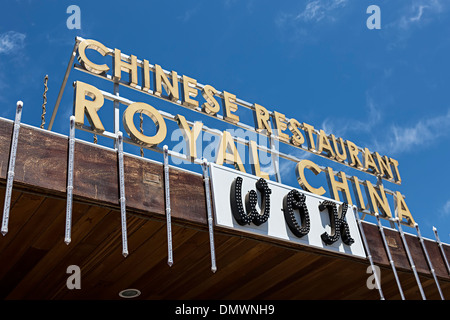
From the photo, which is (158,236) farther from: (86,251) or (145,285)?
(145,285)

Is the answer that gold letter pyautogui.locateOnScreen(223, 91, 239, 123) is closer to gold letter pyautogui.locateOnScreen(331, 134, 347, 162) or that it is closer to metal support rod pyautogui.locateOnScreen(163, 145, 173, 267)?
gold letter pyautogui.locateOnScreen(331, 134, 347, 162)

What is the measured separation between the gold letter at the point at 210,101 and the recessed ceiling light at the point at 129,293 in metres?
3.66

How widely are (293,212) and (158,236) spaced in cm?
200

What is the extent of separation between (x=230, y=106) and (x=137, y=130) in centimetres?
313

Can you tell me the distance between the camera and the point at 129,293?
7.18 metres

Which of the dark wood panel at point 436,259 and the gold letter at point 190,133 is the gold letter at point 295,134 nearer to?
the gold letter at point 190,133

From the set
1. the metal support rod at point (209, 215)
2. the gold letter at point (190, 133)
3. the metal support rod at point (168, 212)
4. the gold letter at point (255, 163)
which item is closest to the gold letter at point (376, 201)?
the gold letter at point (255, 163)

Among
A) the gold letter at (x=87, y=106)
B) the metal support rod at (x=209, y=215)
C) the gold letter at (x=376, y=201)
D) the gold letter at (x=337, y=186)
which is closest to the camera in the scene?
the metal support rod at (x=209, y=215)

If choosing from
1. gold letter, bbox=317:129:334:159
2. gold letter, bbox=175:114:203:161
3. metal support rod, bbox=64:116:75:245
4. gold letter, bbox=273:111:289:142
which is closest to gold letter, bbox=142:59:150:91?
gold letter, bbox=175:114:203:161

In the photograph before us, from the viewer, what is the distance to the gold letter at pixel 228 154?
8328mm
